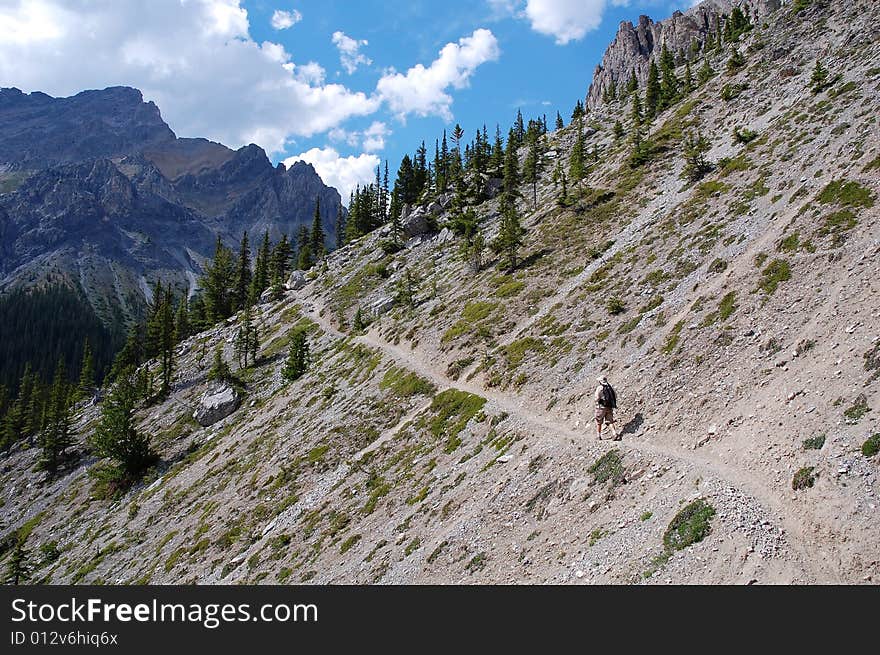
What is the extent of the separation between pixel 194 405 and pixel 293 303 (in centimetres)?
3525

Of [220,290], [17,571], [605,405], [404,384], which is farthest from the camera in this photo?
[220,290]

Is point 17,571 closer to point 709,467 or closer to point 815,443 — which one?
point 709,467

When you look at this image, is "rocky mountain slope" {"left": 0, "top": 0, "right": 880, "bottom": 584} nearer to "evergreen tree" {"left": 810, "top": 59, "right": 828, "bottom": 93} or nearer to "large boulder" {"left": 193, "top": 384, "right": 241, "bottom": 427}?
"evergreen tree" {"left": 810, "top": 59, "right": 828, "bottom": 93}

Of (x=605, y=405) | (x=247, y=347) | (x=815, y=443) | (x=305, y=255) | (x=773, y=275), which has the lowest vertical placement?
(x=815, y=443)

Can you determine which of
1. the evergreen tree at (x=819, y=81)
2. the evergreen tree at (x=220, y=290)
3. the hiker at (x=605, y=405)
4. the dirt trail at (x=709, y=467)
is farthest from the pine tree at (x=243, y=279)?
the hiker at (x=605, y=405)

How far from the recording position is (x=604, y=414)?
832 inches

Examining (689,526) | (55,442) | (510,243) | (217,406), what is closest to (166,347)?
(55,442)

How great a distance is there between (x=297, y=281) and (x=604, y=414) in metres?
105

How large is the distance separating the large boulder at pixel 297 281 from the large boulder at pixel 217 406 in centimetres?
4632

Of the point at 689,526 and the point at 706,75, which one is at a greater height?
the point at 706,75

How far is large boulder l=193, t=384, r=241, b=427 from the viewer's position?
70188 millimetres

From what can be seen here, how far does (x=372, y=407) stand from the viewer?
43.8m

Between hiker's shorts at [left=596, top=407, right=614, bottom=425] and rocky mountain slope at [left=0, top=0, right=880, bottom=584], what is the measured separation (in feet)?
2.95
